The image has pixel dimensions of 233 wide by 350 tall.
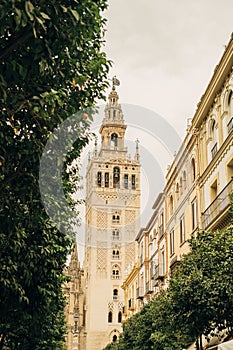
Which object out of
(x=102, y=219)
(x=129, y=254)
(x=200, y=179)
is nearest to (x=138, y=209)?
(x=102, y=219)

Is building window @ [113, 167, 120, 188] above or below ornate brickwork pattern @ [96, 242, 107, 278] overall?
above

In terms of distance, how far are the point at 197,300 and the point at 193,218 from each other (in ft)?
49.9

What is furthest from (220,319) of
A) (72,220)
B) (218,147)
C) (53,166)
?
(218,147)

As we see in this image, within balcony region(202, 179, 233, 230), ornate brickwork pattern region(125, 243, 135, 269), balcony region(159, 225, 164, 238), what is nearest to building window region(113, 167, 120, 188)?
ornate brickwork pattern region(125, 243, 135, 269)

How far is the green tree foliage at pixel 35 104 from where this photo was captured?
6.63m

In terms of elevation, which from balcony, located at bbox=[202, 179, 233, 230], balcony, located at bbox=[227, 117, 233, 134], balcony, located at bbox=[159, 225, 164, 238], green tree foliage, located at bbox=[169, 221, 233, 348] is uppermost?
balcony, located at bbox=[159, 225, 164, 238]

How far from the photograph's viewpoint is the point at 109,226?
9519 centimetres

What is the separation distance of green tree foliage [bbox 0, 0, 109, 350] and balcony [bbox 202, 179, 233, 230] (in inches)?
419

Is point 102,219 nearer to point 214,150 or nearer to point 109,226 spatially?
point 109,226

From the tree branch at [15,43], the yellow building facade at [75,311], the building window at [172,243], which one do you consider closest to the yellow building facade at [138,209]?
the building window at [172,243]

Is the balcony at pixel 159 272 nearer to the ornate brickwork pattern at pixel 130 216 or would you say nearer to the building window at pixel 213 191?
the building window at pixel 213 191

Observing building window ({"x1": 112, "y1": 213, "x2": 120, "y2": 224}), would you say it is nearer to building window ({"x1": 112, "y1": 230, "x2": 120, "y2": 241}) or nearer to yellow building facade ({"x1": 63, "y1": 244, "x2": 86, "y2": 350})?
building window ({"x1": 112, "y1": 230, "x2": 120, "y2": 241})

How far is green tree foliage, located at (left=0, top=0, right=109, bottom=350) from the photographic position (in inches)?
261

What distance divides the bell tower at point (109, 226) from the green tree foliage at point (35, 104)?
76.4m
